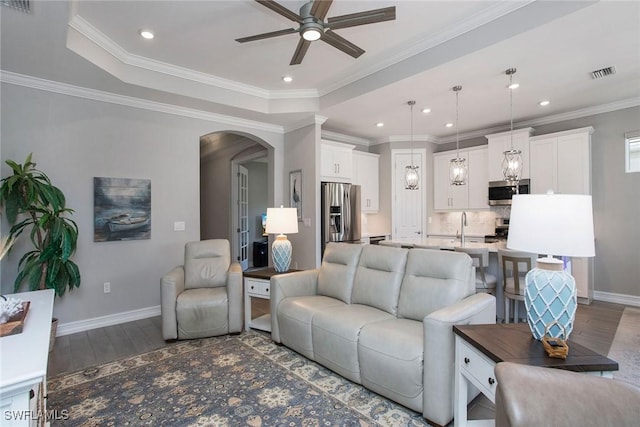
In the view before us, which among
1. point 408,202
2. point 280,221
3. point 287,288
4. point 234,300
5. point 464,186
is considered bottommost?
point 234,300

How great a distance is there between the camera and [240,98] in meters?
4.38

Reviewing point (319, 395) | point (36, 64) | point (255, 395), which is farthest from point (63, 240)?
point (319, 395)

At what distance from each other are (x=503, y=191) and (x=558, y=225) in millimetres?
4376

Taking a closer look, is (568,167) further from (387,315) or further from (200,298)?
(200,298)

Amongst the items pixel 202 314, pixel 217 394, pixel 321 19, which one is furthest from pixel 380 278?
pixel 321 19

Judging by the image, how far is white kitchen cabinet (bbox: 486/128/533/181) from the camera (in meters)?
5.13

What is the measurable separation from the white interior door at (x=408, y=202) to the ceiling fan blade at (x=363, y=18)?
4.30m

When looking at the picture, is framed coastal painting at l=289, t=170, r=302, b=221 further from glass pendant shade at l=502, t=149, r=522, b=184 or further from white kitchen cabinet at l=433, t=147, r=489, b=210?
white kitchen cabinet at l=433, t=147, r=489, b=210

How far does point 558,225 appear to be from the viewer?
148cm

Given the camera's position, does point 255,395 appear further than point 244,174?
No

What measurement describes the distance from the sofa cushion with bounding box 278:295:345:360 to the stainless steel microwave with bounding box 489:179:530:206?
12.9ft

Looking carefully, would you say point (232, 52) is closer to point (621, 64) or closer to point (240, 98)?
point (240, 98)

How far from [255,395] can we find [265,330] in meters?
1.24

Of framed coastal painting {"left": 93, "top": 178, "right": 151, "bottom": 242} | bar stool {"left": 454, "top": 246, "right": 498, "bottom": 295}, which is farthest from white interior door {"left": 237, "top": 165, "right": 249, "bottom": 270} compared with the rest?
bar stool {"left": 454, "top": 246, "right": 498, "bottom": 295}
